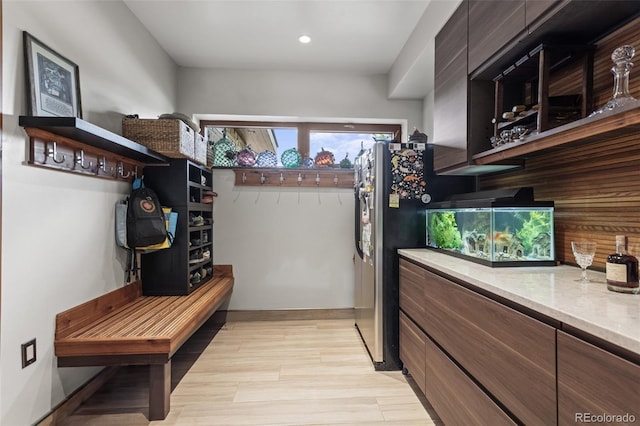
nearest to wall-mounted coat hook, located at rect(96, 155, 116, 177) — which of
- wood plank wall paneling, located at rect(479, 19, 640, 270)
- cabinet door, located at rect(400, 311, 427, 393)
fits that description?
cabinet door, located at rect(400, 311, 427, 393)

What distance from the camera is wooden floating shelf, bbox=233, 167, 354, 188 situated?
3334mm

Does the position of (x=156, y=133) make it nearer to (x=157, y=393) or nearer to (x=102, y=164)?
(x=102, y=164)

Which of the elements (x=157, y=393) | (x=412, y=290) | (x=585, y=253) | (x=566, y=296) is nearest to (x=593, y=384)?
(x=566, y=296)

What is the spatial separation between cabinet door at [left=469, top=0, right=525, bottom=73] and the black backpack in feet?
7.47

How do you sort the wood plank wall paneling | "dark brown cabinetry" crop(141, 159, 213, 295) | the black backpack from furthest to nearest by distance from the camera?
"dark brown cabinetry" crop(141, 159, 213, 295), the black backpack, the wood plank wall paneling

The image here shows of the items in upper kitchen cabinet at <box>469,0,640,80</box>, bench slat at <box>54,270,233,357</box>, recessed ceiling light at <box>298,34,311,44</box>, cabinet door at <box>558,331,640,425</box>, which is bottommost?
bench slat at <box>54,270,233,357</box>

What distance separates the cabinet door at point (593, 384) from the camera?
0.66m

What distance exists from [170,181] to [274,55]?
160cm

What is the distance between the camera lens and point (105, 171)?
2.06 m

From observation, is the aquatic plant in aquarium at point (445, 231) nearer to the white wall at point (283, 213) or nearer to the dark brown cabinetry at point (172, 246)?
the white wall at point (283, 213)

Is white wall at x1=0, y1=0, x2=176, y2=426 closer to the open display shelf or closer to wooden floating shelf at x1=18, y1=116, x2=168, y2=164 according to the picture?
wooden floating shelf at x1=18, y1=116, x2=168, y2=164

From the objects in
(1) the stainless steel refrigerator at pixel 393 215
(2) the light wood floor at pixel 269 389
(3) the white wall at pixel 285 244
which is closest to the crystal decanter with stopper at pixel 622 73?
(1) the stainless steel refrigerator at pixel 393 215

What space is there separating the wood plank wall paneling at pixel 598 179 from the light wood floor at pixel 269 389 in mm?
1283

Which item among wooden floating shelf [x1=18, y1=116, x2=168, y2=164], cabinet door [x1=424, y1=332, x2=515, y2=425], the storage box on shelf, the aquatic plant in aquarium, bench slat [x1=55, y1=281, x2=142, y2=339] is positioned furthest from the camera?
the storage box on shelf
